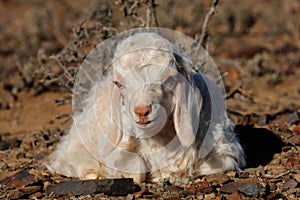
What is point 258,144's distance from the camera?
6203 mm

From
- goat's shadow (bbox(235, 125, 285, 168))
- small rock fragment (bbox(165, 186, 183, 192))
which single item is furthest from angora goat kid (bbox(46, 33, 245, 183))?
goat's shadow (bbox(235, 125, 285, 168))

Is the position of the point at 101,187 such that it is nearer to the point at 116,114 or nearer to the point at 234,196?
the point at 116,114

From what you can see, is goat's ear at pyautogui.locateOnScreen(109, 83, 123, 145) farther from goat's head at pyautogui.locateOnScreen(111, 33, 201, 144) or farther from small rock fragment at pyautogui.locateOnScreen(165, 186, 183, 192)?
small rock fragment at pyautogui.locateOnScreen(165, 186, 183, 192)

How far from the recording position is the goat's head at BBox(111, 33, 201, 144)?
4414 mm

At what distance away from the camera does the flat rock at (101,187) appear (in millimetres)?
4910

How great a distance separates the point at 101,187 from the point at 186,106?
0.88 m

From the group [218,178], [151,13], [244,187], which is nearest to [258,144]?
[218,178]

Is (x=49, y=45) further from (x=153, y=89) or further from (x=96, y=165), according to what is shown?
(x=153, y=89)

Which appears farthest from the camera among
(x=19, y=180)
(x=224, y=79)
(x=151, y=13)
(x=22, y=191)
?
(x=224, y=79)

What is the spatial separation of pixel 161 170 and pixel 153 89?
0.84 meters

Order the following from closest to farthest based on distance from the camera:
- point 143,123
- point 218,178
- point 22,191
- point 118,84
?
point 143,123
point 118,84
point 218,178
point 22,191

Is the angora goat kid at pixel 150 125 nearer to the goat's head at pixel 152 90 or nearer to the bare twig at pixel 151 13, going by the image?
the goat's head at pixel 152 90

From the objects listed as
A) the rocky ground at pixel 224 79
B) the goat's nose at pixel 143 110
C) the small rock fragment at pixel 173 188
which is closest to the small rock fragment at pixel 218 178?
the rocky ground at pixel 224 79

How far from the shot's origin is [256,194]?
468 centimetres
